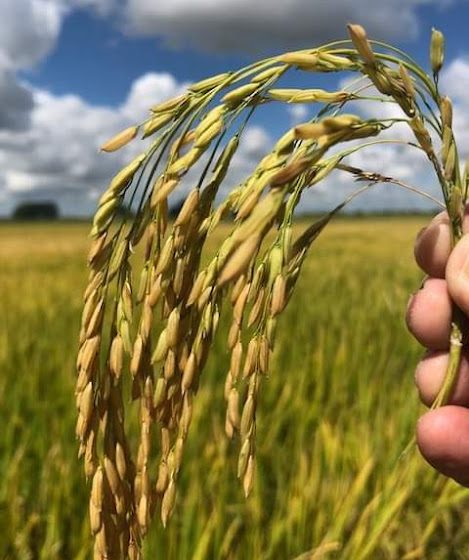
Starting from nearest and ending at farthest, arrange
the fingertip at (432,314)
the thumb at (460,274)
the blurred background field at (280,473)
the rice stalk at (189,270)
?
the rice stalk at (189,270)
the thumb at (460,274)
the fingertip at (432,314)
the blurred background field at (280,473)

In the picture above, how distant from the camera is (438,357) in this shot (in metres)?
0.91

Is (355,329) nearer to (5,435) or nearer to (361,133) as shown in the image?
(5,435)

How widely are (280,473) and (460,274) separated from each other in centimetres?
106

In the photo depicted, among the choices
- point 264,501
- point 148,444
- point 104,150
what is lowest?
point 264,501

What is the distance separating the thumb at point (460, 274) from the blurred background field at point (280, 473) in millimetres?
633

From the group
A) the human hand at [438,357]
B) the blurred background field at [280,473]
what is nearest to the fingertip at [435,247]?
the human hand at [438,357]

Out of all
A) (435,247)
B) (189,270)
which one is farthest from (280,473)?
(189,270)

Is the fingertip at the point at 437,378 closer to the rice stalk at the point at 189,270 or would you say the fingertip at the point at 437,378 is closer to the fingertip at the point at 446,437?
the fingertip at the point at 446,437

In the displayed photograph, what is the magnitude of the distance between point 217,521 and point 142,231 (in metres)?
0.78

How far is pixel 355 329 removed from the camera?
324 cm

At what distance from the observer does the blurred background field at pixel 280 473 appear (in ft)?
4.35

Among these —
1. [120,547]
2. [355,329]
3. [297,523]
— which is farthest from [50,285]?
[120,547]

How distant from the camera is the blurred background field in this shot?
1326 millimetres

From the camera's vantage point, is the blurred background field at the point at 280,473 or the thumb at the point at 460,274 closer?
the thumb at the point at 460,274
